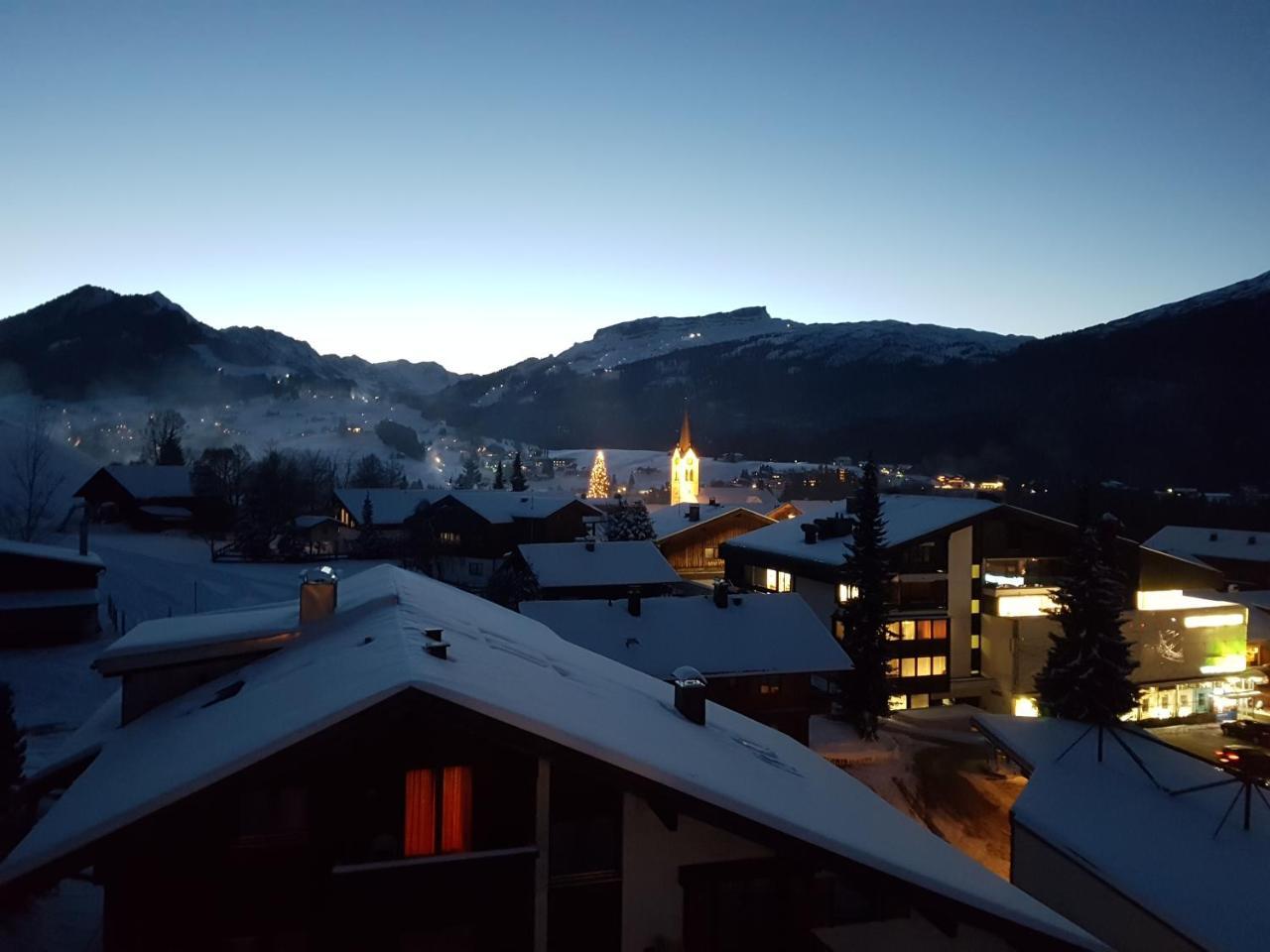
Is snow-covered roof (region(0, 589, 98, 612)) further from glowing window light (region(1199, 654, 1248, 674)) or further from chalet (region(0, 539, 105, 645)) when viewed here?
glowing window light (region(1199, 654, 1248, 674))

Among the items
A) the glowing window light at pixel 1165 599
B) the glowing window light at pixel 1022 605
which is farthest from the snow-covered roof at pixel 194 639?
the glowing window light at pixel 1165 599

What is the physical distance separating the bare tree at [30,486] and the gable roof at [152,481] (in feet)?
12.0

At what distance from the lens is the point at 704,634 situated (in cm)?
2469

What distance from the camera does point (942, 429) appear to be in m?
154

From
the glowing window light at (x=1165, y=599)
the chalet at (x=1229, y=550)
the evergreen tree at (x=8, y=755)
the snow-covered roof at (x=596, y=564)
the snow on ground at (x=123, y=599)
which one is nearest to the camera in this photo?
the evergreen tree at (x=8, y=755)

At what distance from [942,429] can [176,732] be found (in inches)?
6351

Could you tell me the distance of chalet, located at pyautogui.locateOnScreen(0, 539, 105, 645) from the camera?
2916 centimetres

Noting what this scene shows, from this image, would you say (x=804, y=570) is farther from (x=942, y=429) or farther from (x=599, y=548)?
(x=942, y=429)

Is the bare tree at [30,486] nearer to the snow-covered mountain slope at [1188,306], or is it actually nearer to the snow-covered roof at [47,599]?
the snow-covered roof at [47,599]

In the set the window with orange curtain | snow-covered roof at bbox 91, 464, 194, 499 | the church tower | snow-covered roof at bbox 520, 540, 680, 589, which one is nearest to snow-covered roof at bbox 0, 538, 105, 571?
snow-covered roof at bbox 520, 540, 680, 589

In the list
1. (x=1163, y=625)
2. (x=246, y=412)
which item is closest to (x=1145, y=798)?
(x=1163, y=625)

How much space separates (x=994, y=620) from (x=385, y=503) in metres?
51.1

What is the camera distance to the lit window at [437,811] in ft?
20.3

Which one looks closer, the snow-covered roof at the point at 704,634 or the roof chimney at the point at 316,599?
the roof chimney at the point at 316,599
